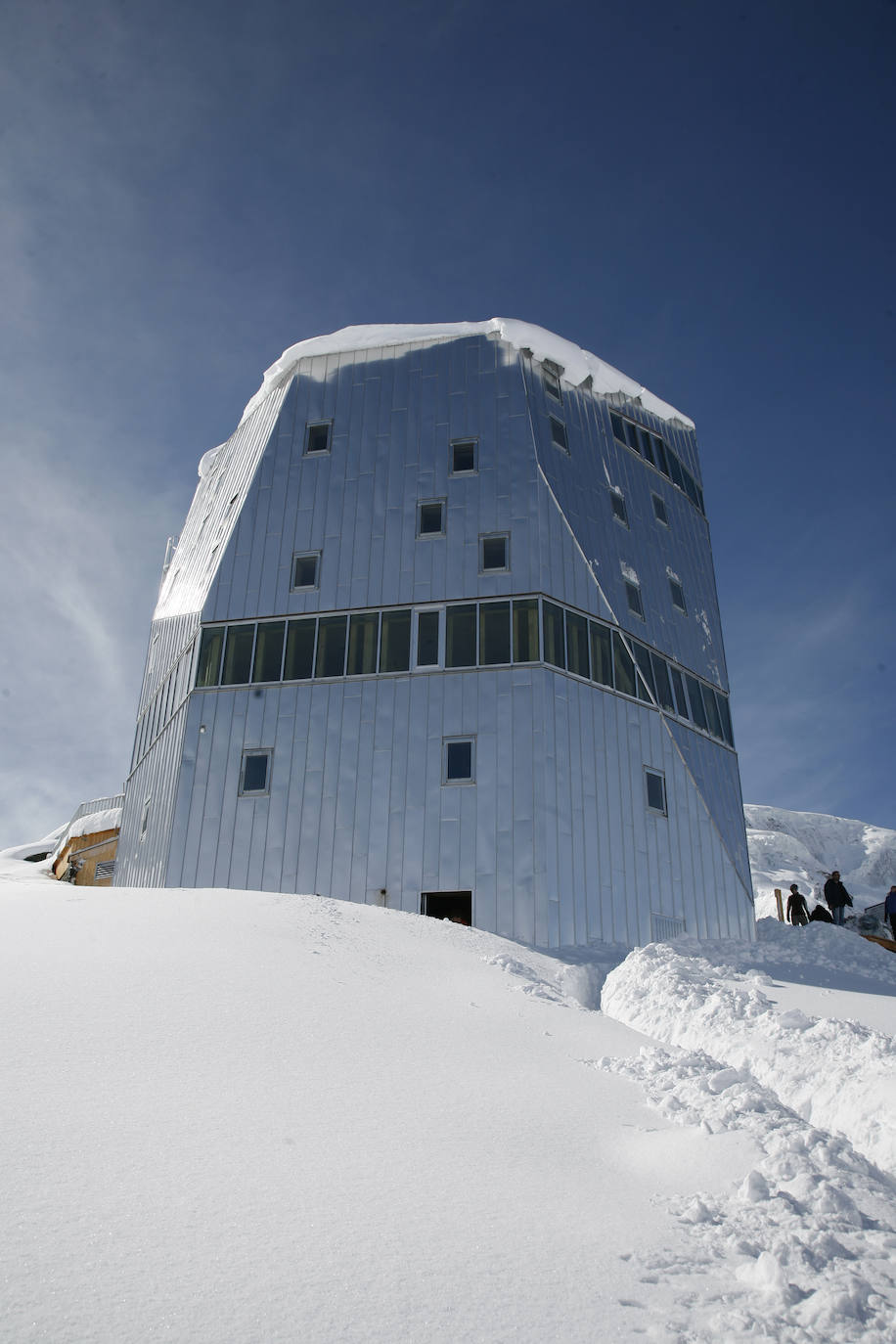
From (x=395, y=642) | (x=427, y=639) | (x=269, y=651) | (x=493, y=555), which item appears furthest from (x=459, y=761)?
(x=269, y=651)

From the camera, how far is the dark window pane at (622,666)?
21328 millimetres

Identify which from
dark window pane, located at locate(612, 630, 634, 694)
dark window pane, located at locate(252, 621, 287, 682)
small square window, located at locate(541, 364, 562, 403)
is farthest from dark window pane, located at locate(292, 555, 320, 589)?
small square window, located at locate(541, 364, 562, 403)

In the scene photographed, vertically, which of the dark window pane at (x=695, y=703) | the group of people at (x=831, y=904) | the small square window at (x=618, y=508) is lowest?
the group of people at (x=831, y=904)

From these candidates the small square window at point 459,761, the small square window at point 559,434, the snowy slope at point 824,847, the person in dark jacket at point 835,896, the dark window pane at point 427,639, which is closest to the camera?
the small square window at point 459,761

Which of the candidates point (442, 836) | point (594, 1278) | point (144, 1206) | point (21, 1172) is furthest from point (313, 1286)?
point (442, 836)

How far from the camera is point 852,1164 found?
578 cm

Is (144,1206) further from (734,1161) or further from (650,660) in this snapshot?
(650,660)

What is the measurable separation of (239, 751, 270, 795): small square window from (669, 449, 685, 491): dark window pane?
14488mm

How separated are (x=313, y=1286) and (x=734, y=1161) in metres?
2.91

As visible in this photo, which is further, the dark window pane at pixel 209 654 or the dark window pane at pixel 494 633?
the dark window pane at pixel 209 654

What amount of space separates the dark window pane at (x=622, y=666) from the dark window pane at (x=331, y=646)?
6.11 meters

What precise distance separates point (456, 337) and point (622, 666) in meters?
9.52

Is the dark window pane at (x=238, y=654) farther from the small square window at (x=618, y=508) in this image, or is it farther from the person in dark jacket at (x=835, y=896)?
the person in dark jacket at (x=835, y=896)

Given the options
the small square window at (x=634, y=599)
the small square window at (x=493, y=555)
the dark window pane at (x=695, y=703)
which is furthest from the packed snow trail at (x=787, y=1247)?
the dark window pane at (x=695, y=703)
